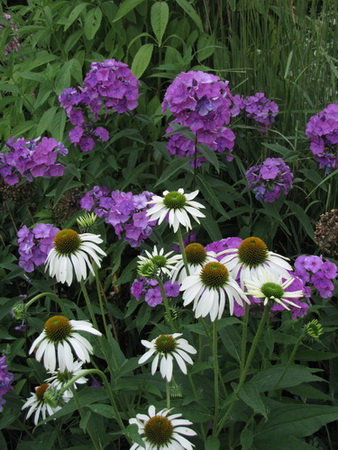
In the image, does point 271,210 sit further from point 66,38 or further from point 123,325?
point 66,38

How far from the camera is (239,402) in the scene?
4.61 feet

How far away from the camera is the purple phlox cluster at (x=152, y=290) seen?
1.76 meters

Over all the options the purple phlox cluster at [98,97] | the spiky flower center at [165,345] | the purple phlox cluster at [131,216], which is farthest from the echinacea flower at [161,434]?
the purple phlox cluster at [98,97]

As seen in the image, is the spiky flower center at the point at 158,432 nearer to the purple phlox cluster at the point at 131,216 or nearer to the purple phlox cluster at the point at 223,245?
the purple phlox cluster at the point at 223,245

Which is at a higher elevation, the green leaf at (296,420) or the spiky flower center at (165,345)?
the spiky flower center at (165,345)

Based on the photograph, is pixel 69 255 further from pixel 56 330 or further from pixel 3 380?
pixel 3 380

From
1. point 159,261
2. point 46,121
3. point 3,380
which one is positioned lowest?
point 3,380

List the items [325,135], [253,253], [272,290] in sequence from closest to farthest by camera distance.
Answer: [272,290] → [253,253] → [325,135]

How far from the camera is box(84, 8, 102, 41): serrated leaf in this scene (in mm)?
2373

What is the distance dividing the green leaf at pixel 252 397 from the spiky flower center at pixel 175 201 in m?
0.42

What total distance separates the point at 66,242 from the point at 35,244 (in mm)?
719

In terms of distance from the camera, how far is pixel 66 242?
4.01ft

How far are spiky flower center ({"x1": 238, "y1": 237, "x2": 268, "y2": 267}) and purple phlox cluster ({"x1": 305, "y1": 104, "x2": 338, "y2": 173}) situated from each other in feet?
3.19

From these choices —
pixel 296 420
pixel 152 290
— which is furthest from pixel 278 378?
pixel 152 290
